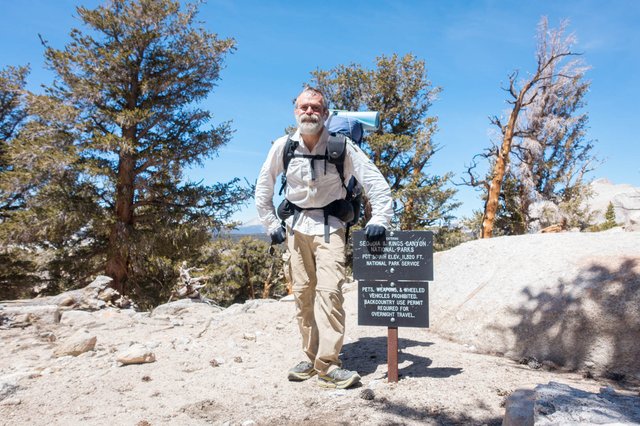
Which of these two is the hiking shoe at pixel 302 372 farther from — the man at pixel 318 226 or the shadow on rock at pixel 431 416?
the shadow on rock at pixel 431 416

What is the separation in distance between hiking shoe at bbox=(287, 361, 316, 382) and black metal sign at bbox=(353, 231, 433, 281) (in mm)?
939

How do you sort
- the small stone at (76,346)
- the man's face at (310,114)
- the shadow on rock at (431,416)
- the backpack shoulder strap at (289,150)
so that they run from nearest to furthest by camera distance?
the shadow on rock at (431,416) → the man's face at (310,114) → the backpack shoulder strap at (289,150) → the small stone at (76,346)

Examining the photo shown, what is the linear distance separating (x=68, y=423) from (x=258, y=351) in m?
2.04

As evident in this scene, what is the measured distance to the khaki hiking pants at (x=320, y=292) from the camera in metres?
3.40

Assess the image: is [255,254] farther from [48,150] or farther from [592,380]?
[592,380]

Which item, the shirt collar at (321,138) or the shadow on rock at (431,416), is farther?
the shirt collar at (321,138)

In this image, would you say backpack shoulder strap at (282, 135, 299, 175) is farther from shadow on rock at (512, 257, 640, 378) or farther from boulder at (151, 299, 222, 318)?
boulder at (151, 299, 222, 318)

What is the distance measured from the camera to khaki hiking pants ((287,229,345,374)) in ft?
11.2

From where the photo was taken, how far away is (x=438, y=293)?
18.4 feet

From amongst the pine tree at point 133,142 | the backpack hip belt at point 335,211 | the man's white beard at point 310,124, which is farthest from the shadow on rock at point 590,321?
the pine tree at point 133,142

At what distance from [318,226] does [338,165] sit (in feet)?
1.75

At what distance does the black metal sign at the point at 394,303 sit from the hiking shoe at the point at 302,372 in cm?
63

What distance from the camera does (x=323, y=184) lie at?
3.53 meters

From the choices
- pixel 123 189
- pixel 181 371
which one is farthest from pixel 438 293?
pixel 123 189
